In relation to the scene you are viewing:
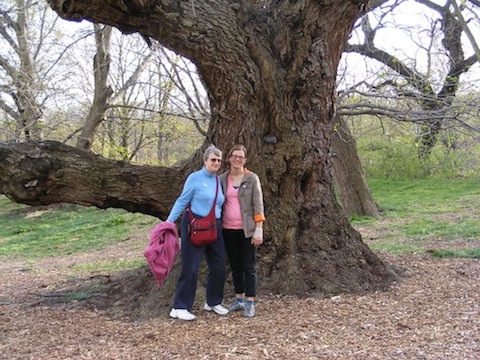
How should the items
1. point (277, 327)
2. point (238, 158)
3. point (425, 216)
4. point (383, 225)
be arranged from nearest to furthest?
point (277, 327) < point (238, 158) < point (383, 225) < point (425, 216)

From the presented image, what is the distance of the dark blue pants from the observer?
537cm

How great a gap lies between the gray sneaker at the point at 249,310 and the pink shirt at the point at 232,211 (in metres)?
0.75

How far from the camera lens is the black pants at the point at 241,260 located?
5.41 metres

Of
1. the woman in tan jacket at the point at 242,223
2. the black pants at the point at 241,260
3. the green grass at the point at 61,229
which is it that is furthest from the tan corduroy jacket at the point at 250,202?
the green grass at the point at 61,229

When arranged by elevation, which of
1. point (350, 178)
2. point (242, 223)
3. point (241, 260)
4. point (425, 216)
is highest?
point (350, 178)

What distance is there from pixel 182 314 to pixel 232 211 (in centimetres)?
112

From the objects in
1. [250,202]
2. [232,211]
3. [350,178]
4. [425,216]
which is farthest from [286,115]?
[425,216]

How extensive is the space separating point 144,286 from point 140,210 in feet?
3.12

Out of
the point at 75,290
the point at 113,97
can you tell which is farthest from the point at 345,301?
the point at 113,97

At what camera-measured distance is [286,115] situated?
20.3 feet

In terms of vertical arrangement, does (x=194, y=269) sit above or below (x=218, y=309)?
above

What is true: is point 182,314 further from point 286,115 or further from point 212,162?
point 286,115

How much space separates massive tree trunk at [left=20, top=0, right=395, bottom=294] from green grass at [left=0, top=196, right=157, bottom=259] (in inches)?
336

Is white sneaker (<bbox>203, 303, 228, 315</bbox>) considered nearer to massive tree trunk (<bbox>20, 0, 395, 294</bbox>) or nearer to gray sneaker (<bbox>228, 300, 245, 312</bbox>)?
→ gray sneaker (<bbox>228, 300, 245, 312</bbox>)
